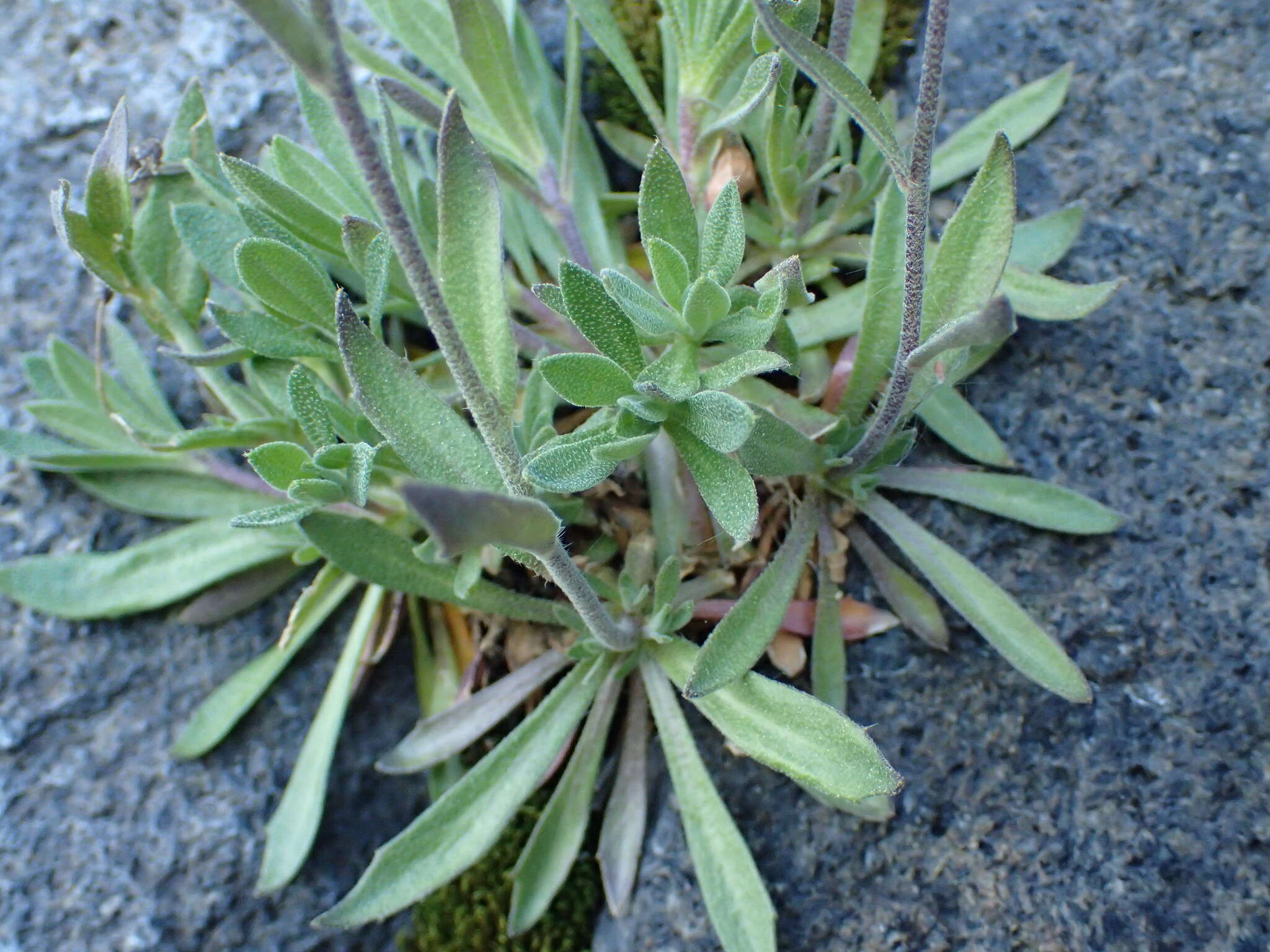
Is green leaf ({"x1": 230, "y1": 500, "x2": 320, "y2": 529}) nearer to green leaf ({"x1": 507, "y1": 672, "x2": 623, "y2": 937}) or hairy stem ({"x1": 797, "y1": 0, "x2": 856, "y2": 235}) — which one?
green leaf ({"x1": 507, "y1": 672, "x2": 623, "y2": 937})

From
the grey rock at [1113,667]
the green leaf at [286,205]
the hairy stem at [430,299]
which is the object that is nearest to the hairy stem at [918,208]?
the grey rock at [1113,667]

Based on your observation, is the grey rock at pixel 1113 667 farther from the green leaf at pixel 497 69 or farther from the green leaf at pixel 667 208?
the green leaf at pixel 497 69

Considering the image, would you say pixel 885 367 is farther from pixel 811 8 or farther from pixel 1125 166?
pixel 1125 166

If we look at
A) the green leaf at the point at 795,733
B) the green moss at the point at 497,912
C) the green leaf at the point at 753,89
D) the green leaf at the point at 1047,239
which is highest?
the green leaf at the point at 753,89

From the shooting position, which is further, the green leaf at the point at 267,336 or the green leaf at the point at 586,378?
the green leaf at the point at 267,336

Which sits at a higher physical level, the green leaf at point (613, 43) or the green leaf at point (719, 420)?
the green leaf at point (613, 43)

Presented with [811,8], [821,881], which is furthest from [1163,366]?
[821,881]

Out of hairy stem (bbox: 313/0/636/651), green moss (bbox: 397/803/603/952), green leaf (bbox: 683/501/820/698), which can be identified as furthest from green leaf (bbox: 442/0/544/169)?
green moss (bbox: 397/803/603/952)
